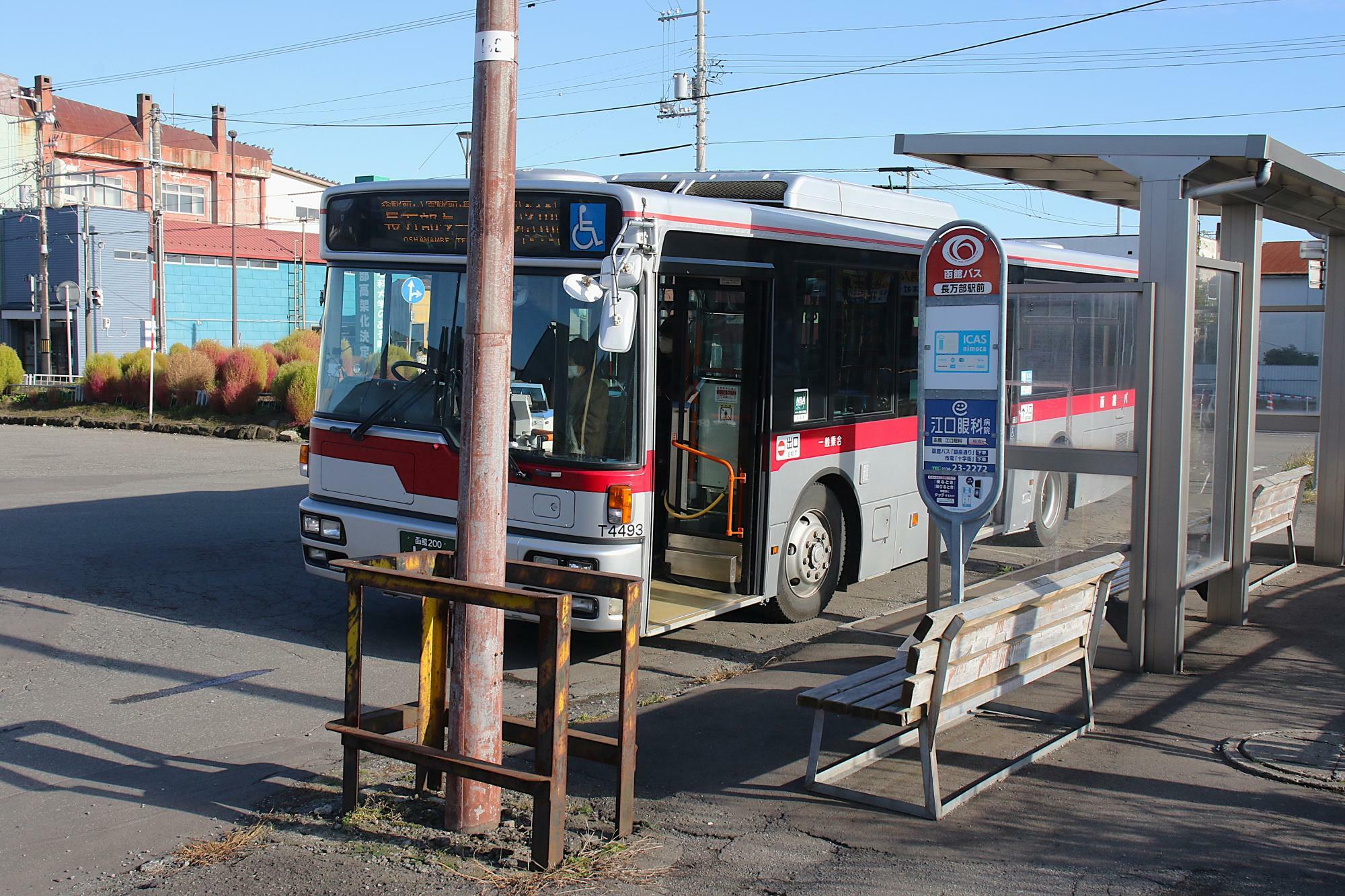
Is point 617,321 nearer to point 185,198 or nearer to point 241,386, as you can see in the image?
point 241,386

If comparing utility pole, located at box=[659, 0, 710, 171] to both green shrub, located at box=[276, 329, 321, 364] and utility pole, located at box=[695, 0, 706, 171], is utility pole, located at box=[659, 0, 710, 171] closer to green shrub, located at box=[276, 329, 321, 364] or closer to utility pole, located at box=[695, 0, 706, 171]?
utility pole, located at box=[695, 0, 706, 171]

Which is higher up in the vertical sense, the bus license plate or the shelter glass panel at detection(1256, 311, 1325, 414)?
the shelter glass panel at detection(1256, 311, 1325, 414)

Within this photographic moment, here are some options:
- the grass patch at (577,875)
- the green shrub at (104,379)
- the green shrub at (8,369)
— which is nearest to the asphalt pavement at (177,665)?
→ the grass patch at (577,875)

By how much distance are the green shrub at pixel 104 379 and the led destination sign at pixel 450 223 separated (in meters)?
24.0

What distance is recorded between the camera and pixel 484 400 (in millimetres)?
4816

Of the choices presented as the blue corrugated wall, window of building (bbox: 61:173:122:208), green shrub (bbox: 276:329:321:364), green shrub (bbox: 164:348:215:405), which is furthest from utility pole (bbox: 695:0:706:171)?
window of building (bbox: 61:173:122:208)

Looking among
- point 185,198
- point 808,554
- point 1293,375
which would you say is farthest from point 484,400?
point 185,198

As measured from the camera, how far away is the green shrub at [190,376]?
28.2m

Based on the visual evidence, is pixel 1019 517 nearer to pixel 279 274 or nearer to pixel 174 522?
pixel 174 522

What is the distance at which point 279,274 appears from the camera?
60969 mm

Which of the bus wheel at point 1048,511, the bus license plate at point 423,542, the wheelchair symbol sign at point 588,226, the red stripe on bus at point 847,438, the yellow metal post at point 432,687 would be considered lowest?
the yellow metal post at point 432,687

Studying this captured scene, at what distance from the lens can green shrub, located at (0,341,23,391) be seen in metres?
33.0

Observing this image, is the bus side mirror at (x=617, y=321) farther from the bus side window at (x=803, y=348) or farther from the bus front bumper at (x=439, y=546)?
the bus side window at (x=803, y=348)

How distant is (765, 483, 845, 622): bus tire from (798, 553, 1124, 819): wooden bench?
2.58 meters
